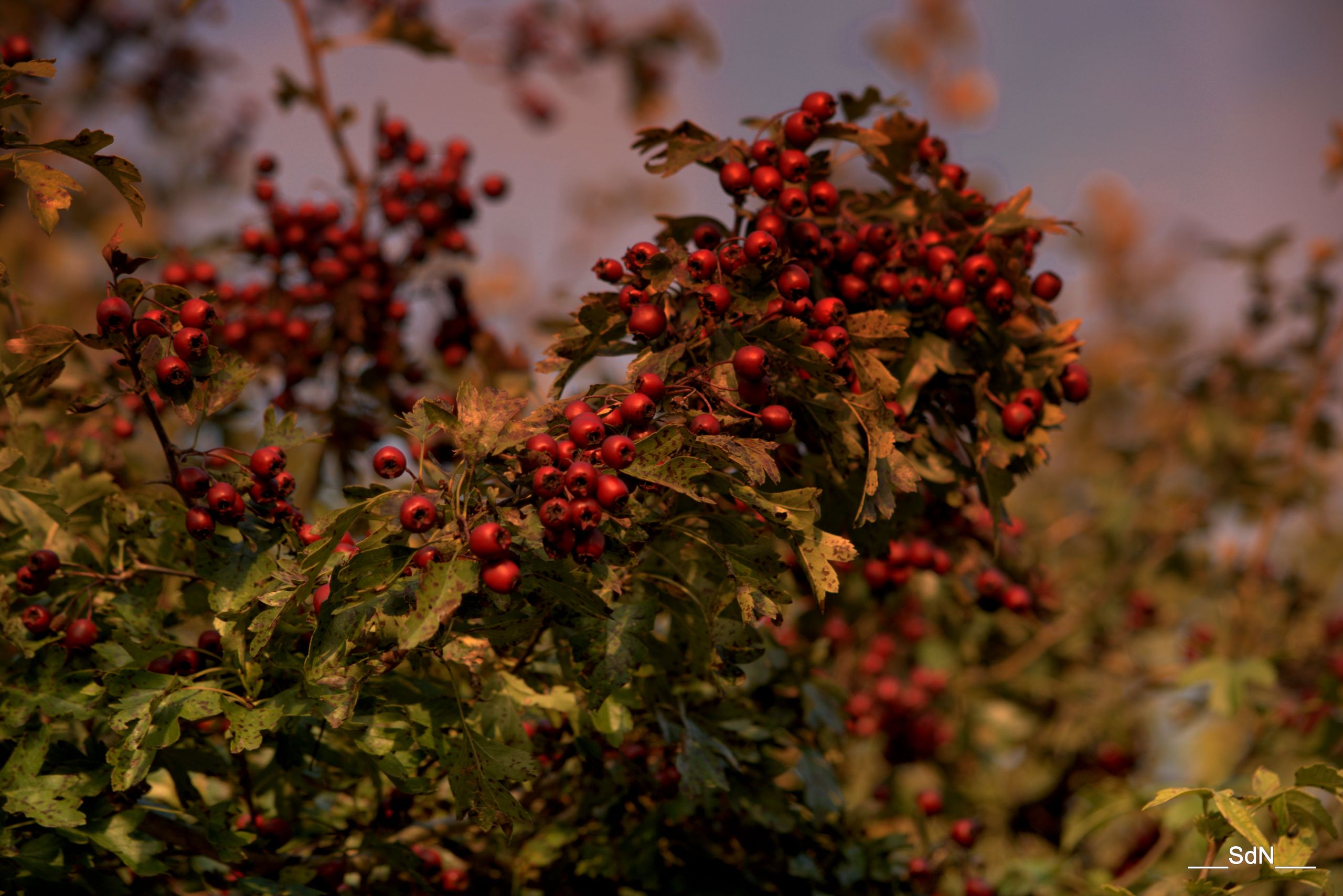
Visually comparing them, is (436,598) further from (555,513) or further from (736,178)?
(736,178)

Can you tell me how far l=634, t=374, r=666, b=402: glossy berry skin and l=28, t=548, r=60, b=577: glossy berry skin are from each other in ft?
3.50

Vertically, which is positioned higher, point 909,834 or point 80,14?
point 80,14

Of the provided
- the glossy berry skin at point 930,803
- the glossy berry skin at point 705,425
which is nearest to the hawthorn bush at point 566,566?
the glossy berry skin at point 705,425

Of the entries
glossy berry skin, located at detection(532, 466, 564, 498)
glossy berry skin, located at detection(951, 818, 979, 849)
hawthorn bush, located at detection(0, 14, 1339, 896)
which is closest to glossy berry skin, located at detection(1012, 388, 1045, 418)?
hawthorn bush, located at detection(0, 14, 1339, 896)

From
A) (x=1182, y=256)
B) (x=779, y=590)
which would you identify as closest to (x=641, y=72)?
(x=779, y=590)

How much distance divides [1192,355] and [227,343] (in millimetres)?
4454

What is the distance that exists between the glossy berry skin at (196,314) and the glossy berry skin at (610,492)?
788 millimetres

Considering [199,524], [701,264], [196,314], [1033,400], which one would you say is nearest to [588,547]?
[701,264]

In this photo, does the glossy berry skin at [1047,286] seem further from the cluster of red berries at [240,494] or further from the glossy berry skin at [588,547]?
the cluster of red berries at [240,494]

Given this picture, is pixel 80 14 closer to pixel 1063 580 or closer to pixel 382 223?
pixel 382 223

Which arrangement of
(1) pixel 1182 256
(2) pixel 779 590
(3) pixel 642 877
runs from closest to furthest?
(2) pixel 779 590, (3) pixel 642 877, (1) pixel 1182 256

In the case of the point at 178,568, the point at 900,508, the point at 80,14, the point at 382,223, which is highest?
the point at 80,14

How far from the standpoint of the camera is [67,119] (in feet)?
22.1

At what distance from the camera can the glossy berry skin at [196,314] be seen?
166 cm
